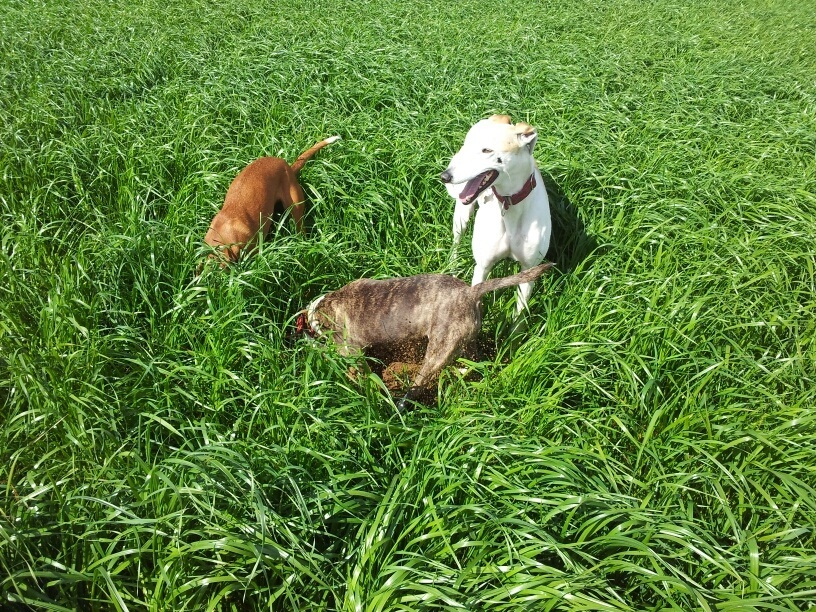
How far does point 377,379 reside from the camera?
7.75 ft

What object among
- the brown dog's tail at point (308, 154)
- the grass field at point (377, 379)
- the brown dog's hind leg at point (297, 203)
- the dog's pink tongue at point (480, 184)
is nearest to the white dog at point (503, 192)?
the dog's pink tongue at point (480, 184)

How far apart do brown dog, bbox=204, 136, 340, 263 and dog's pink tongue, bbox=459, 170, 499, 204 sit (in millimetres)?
1205

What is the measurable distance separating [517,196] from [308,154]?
5.92 feet

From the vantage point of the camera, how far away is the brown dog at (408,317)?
2.62 metres

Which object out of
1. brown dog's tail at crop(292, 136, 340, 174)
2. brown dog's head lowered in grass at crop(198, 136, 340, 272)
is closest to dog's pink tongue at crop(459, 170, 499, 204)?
brown dog's head lowered in grass at crop(198, 136, 340, 272)

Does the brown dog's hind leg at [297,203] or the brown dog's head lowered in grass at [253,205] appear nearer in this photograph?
the brown dog's head lowered in grass at [253,205]

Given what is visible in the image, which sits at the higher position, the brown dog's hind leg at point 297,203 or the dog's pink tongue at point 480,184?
the dog's pink tongue at point 480,184

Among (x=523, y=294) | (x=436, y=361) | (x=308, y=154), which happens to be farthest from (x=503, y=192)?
(x=308, y=154)

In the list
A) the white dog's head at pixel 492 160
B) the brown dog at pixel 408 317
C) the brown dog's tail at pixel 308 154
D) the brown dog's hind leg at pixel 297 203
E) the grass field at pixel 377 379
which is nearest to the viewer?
the grass field at pixel 377 379

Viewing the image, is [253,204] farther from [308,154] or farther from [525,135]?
[525,135]

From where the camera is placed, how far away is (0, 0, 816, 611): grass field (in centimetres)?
170

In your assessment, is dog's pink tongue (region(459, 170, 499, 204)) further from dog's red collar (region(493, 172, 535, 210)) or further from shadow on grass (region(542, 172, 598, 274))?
shadow on grass (region(542, 172, 598, 274))

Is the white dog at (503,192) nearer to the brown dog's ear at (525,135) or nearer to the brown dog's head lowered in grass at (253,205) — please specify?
the brown dog's ear at (525,135)

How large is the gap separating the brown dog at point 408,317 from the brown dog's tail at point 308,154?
1524mm
